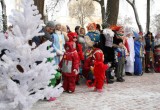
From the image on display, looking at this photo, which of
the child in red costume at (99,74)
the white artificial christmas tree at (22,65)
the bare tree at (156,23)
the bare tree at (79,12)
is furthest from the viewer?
the bare tree at (79,12)

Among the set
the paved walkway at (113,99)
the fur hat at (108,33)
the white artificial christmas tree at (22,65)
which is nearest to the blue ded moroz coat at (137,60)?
the paved walkway at (113,99)

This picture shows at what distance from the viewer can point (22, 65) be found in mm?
2980

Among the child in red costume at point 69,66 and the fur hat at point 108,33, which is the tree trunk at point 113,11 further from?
the child in red costume at point 69,66

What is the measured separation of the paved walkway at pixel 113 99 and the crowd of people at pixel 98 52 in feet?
1.37

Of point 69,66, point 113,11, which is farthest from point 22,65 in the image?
point 113,11

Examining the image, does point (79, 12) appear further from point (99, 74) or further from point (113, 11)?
point (99, 74)

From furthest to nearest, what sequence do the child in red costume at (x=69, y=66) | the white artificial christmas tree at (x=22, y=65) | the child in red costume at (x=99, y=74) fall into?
the child in red costume at (x=99, y=74), the child in red costume at (x=69, y=66), the white artificial christmas tree at (x=22, y=65)

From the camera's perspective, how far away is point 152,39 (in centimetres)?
1273

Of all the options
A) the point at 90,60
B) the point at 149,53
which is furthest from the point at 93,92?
the point at 149,53

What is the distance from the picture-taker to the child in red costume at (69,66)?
27.3 ft

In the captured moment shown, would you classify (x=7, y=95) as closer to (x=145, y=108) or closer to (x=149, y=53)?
(x=145, y=108)

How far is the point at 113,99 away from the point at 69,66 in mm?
1475

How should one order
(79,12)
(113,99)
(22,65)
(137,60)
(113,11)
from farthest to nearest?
(79,12) → (113,11) → (137,60) → (113,99) → (22,65)

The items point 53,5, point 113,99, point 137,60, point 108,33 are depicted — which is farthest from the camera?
point 53,5
